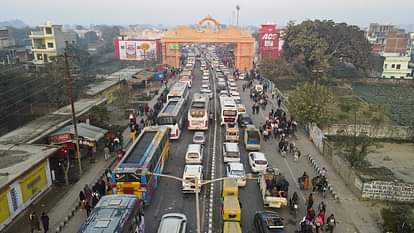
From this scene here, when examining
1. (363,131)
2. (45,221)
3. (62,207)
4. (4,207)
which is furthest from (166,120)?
(363,131)

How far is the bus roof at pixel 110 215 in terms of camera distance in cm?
1203

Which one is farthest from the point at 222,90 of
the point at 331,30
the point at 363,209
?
the point at 363,209

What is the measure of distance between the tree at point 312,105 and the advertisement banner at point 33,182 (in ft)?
66.7

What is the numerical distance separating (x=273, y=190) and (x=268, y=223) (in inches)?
135

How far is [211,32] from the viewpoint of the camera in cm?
6744

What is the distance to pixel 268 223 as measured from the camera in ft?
50.3

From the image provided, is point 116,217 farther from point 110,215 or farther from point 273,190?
point 273,190

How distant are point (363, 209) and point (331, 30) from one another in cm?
5203

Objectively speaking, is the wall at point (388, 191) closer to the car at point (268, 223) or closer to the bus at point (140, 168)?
the car at point (268, 223)

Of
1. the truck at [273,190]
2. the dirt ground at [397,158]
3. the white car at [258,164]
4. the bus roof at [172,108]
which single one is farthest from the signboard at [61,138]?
the dirt ground at [397,158]

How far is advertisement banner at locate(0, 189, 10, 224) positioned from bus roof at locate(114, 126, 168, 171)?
4.98 meters

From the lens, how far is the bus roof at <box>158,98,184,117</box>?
2892cm

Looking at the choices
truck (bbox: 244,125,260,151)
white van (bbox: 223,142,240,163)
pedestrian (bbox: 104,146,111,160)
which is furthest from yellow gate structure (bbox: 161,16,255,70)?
white van (bbox: 223,142,240,163)

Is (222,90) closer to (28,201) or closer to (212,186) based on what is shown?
(212,186)
